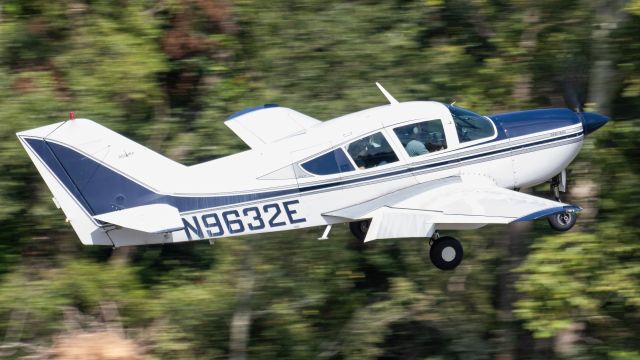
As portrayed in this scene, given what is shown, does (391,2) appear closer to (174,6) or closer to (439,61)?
(439,61)

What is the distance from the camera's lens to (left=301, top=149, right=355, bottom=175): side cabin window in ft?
40.2

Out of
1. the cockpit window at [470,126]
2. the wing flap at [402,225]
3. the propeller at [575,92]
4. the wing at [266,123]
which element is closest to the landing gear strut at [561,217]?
the propeller at [575,92]

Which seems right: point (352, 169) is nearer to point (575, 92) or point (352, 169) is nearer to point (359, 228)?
point (359, 228)

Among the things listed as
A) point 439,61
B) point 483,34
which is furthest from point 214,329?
point 483,34

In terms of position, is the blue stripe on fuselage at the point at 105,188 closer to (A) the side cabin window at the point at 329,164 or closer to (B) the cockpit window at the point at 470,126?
(A) the side cabin window at the point at 329,164

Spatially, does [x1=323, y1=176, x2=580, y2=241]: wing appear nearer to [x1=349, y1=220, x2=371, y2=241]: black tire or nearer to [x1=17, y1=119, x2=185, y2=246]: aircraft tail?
[x1=349, y1=220, x2=371, y2=241]: black tire

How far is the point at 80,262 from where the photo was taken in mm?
14812

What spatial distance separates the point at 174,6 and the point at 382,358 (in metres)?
6.28

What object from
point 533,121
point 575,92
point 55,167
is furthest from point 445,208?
point 55,167

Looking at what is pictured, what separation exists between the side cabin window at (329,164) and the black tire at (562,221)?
2712 millimetres

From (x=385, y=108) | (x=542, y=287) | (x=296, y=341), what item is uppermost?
(x=385, y=108)

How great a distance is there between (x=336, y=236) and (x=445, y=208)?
2405mm

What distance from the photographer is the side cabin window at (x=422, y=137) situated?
12.4 metres

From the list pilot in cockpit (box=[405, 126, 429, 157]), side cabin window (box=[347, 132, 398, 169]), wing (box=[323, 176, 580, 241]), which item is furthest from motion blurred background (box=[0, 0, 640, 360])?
pilot in cockpit (box=[405, 126, 429, 157])
